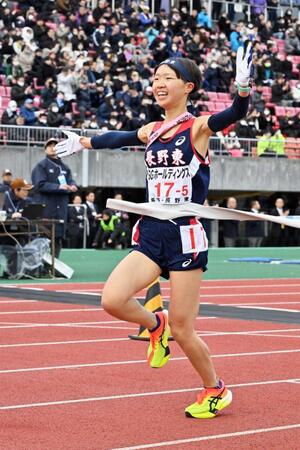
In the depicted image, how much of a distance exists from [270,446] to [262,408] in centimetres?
122

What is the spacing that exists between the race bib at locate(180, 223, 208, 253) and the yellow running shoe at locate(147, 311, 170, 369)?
0.56m

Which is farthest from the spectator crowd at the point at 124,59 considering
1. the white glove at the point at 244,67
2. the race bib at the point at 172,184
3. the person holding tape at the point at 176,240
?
the white glove at the point at 244,67

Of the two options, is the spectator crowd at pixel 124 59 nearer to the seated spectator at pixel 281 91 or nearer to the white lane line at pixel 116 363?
the seated spectator at pixel 281 91

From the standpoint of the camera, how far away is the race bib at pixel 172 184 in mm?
7246

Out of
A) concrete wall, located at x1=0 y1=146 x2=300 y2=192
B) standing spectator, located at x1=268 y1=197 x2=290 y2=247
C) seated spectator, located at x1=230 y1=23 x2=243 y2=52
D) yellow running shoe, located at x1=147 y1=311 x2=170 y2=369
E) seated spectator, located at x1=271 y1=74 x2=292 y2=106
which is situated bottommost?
standing spectator, located at x1=268 y1=197 x2=290 y2=247

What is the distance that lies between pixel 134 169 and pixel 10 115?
4.31m

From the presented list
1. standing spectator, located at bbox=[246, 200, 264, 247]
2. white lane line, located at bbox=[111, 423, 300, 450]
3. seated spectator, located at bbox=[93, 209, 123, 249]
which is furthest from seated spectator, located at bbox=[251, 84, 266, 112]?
white lane line, located at bbox=[111, 423, 300, 450]

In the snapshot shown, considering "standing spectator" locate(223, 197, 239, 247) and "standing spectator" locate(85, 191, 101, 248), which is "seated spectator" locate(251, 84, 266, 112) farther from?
"standing spectator" locate(85, 191, 101, 248)

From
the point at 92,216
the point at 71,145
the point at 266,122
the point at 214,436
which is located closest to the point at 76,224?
the point at 92,216

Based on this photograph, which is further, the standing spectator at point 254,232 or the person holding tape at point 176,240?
the standing spectator at point 254,232

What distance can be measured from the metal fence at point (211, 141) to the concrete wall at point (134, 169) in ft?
0.55

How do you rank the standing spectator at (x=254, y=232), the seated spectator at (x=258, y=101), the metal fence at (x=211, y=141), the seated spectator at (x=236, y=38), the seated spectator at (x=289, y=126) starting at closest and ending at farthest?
1. the metal fence at (x=211, y=141)
2. the standing spectator at (x=254, y=232)
3. the seated spectator at (x=289, y=126)
4. the seated spectator at (x=258, y=101)
5. the seated spectator at (x=236, y=38)

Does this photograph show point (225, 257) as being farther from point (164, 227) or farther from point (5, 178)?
point (164, 227)

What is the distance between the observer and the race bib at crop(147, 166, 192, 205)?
285 inches
